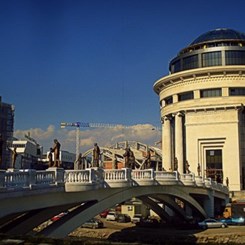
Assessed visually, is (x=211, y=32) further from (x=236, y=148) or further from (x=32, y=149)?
(x=32, y=149)

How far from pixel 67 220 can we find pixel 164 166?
171ft

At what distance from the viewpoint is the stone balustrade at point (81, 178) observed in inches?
680

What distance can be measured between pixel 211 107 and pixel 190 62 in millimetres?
9855

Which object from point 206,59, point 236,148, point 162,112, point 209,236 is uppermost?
point 206,59

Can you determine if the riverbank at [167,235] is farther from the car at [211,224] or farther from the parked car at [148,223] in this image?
the parked car at [148,223]

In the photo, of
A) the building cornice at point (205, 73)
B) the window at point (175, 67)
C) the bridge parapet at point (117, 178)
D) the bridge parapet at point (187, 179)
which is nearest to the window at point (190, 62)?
the window at point (175, 67)

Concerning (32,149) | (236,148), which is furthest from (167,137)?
(32,149)

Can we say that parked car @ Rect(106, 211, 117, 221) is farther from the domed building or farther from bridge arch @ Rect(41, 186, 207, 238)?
bridge arch @ Rect(41, 186, 207, 238)

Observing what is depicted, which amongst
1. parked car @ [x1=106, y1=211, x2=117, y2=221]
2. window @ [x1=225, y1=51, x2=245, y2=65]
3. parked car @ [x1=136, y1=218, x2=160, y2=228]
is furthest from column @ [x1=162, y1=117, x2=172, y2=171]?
parked car @ [x1=136, y1=218, x2=160, y2=228]

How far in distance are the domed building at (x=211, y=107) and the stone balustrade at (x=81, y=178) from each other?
1191 inches

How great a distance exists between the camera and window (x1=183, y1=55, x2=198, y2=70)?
227 feet

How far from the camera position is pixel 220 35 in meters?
71.5

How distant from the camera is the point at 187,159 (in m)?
68.2

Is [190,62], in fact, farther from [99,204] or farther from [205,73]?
[99,204]
